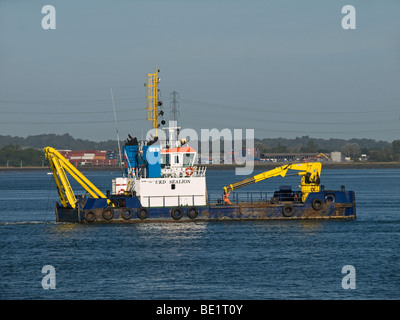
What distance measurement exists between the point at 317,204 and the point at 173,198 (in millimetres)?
9433

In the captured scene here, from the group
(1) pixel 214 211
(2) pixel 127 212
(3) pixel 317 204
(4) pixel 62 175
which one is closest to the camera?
(2) pixel 127 212

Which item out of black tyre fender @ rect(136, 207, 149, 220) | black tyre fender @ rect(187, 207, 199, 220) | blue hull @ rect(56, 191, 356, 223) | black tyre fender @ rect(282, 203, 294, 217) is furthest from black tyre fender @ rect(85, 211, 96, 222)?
black tyre fender @ rect(282, 203, 294, 217)

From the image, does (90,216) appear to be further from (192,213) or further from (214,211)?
(214,211)

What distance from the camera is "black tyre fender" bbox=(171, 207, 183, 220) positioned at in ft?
141

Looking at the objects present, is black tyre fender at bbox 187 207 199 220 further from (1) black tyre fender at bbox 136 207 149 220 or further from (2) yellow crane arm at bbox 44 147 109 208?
(2) yellow crane arm at bbox 44 147 109 208

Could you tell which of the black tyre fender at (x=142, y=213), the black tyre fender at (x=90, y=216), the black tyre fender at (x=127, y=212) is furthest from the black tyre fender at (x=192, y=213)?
the black tyre fender at (x=90, y=216)

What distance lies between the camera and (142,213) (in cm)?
4306

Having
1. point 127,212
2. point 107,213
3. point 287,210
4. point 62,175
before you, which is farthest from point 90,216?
point 287,210

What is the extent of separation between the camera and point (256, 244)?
36656 mm

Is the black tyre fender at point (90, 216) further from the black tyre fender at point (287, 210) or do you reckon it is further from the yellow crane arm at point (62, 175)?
the black tyre fender at point (287, 210)
